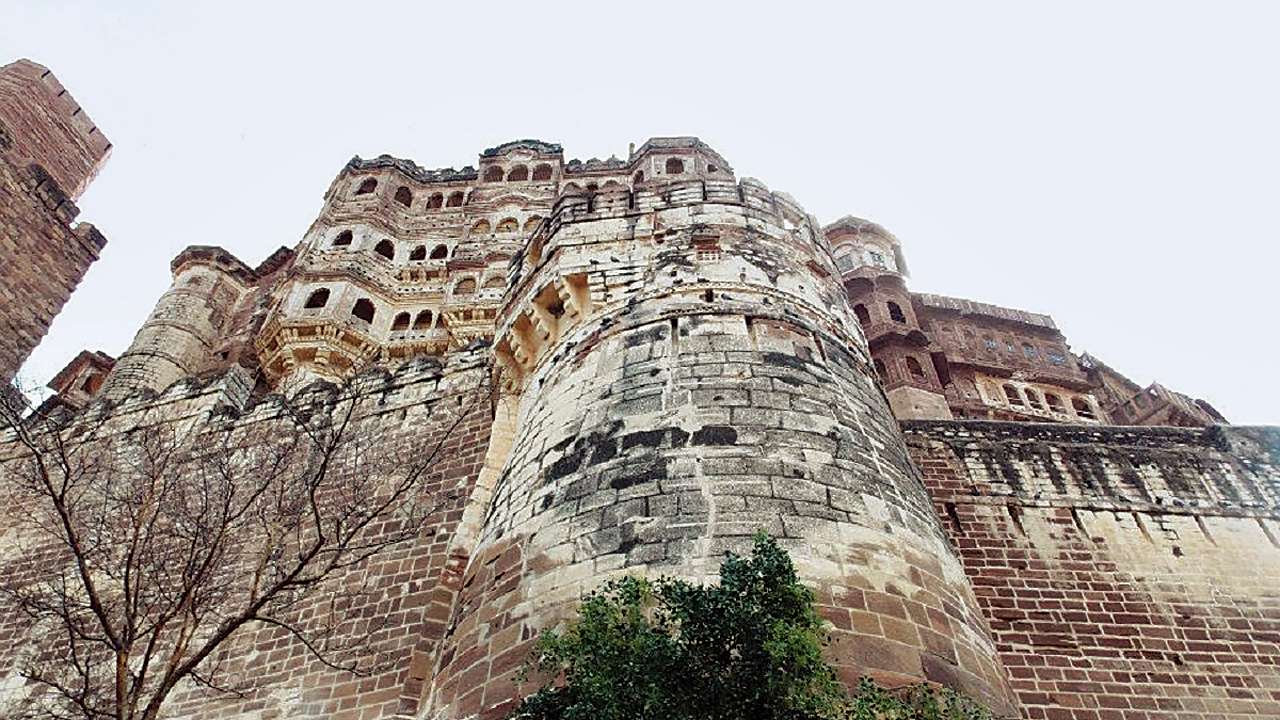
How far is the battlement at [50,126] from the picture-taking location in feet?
68.8

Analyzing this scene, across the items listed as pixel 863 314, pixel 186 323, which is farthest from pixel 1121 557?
pixel 186 323

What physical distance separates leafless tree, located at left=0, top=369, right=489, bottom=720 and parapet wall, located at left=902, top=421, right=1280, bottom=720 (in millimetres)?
6025

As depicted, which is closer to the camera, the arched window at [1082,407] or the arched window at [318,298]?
the arched window at [318,298]

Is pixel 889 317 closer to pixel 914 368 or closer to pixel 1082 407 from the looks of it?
pixel 914 368

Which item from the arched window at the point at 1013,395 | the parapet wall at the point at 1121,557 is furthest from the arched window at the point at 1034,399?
the parapet wall at the point at 1121,557

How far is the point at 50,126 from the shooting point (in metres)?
22.0

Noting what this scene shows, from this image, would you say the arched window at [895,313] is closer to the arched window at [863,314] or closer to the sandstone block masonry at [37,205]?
the arched window at [863,314]

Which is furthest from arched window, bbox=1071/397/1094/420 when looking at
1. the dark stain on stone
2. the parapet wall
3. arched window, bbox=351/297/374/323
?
the dark stain on stone

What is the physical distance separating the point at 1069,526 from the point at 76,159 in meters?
24.8

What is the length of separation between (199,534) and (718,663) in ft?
20.2

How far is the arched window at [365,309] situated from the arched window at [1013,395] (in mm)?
21285

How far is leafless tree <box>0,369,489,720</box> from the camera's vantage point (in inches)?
309

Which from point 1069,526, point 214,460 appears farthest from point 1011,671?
point 214,460

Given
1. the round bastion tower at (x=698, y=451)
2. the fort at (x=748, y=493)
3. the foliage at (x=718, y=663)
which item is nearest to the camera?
the foliage at (x=718, y=663)
